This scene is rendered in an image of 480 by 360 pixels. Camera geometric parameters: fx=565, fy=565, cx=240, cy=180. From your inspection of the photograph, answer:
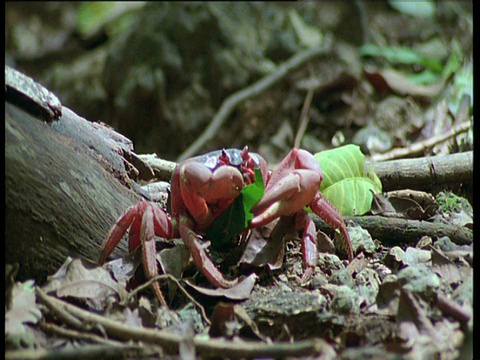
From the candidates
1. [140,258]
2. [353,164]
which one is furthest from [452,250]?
[140,258]

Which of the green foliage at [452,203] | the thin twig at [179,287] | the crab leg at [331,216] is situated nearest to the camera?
the thin twig at [179,287]

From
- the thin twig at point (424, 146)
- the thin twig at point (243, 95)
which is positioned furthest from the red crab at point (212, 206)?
the thin twig at point (243, 95)

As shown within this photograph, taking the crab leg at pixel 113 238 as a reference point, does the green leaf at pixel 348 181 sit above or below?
above

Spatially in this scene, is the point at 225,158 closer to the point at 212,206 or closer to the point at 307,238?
the point at 212,206

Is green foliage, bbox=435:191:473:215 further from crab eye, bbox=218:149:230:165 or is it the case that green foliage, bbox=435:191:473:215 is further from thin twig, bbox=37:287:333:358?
thin twig, bbox=37:287:333:358

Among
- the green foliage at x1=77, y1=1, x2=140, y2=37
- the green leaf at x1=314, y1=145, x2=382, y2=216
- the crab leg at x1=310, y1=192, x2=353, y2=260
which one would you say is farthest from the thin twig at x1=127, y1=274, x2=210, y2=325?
the green foliage at x1=77, y1=1, x2=140, y2=37

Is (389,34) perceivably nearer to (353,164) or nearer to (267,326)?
(353,164)

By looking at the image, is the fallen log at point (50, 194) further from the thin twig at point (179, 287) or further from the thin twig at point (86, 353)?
the thin twig at point (86, 353)
